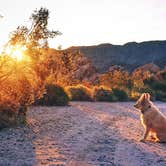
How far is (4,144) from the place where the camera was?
1173 cm

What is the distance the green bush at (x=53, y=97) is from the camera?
24438mm

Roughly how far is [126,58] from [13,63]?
Result: 110069mm

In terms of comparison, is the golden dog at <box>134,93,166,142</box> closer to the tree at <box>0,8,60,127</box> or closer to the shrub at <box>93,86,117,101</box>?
the tree at <box>0,8,60,127</box>

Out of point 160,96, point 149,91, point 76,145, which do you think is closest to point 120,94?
point 149,91

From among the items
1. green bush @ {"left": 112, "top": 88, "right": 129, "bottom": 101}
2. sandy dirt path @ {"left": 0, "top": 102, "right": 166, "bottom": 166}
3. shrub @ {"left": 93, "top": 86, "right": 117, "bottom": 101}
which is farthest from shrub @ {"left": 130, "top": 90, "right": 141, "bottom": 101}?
sandy dirt path @ {"left": 0, "top": 102, "right": 166, "bottom": 166}

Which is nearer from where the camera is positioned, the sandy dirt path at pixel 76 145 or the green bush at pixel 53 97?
the sandy dirt path at pixel 76 145

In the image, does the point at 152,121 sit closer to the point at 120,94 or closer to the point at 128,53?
the point at 120,94

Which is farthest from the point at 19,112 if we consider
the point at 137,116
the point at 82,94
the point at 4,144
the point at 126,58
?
the point at 126,58

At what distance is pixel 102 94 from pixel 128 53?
98.1 metres

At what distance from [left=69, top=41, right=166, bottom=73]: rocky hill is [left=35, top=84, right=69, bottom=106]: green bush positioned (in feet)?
300

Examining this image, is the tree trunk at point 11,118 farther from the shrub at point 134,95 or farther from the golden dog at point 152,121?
the shrub at point 134,95

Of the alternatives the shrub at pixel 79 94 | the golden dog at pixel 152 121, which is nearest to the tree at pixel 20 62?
the golden dog at pixel 152 121

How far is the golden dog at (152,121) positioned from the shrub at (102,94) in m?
16.6

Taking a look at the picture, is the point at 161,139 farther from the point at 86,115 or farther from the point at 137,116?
the point at 137,116
